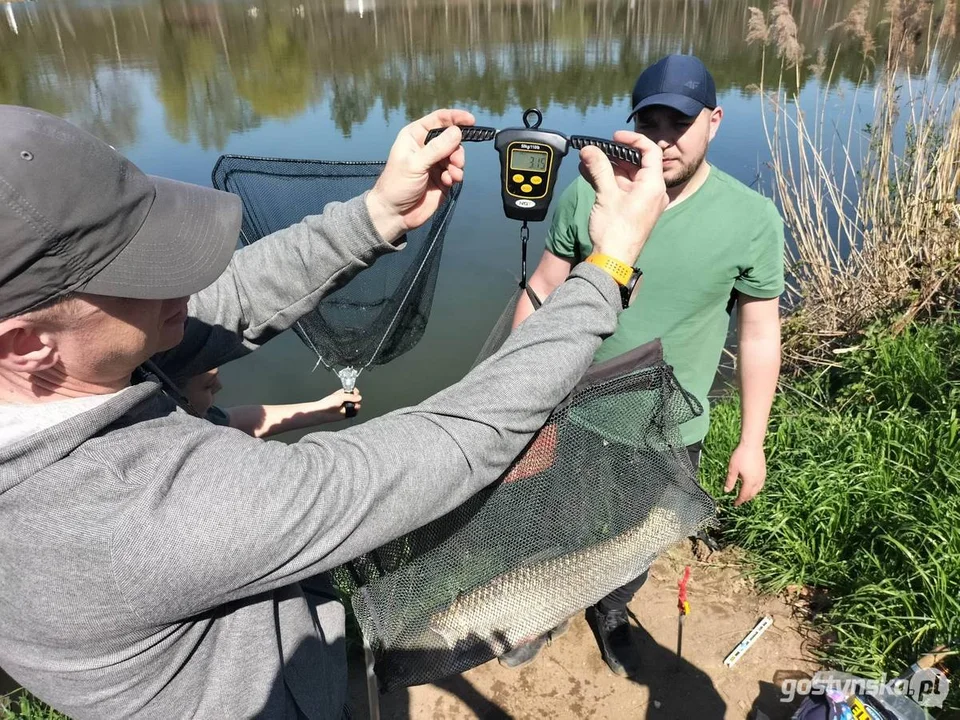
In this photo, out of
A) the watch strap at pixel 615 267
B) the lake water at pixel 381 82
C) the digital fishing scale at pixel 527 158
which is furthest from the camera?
the lake water at pixel 381 82

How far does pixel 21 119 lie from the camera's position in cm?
93

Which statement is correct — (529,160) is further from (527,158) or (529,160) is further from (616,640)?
(616,640)

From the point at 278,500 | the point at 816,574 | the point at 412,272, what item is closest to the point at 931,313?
the point at 816,574

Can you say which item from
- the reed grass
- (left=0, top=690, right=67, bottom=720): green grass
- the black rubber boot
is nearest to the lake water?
the reed grass

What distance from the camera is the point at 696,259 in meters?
2.14

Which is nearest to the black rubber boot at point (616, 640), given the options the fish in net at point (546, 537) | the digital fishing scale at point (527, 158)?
the fish in net at point (546, 537)

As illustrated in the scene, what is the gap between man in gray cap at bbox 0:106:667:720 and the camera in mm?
900

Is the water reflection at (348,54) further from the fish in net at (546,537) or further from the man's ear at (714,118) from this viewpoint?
the fish in net at (546,537)

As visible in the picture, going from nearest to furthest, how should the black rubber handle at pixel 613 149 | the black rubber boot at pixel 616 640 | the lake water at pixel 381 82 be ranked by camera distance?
the black rubber handle at pixel 613 149 < the black rubber boot at pixel 616 640 < the lake water at pixel 381 82

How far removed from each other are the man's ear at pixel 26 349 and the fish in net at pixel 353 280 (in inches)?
52.5

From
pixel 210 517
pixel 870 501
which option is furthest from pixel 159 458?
pixel 870 501

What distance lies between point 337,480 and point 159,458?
270mm

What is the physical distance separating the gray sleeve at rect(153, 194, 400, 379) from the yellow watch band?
620mm

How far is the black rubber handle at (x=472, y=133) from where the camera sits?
155 centimetres
